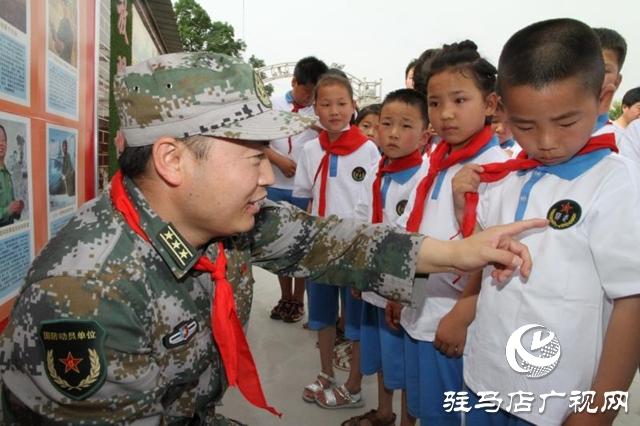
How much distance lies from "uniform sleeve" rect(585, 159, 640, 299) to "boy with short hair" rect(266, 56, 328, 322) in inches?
102

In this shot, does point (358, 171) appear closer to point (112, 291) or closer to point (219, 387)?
point (219, 387)

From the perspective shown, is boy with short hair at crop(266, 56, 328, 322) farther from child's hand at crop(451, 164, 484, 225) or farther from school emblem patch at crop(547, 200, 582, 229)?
school emblem patch at crop(547, 200, 582, 229)

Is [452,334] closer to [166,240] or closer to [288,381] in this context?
[166,240]

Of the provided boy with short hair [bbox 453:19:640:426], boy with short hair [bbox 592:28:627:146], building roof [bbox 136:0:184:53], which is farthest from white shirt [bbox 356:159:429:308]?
building roof [bbox 136:0:184:53]

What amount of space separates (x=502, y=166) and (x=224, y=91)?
0.88 m

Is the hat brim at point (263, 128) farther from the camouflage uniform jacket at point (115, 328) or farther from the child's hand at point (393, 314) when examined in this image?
the child's hand at point (393, 314)

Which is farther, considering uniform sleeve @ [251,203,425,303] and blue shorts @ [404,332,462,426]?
blue shorts @ [404,332,462,426]

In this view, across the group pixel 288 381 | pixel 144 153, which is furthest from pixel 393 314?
pixel 144 153

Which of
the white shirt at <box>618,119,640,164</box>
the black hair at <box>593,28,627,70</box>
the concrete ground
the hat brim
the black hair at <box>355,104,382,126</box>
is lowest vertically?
the concrete ground

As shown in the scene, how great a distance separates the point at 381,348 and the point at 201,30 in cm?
2441

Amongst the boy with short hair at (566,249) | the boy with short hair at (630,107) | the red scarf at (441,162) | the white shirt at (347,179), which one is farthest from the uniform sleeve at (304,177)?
the boy with short hair at (630,107)

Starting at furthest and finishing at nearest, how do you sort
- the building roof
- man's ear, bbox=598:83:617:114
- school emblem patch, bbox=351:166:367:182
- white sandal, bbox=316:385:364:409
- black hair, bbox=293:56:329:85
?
the building roof, black hair, bbox=293:56:329:85, school emblem patch, bbox=351:166:367:182, white sandal, bbox=316:385:364:409, man's ear, bbox=598:83:617:114

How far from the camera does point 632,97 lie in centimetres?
408

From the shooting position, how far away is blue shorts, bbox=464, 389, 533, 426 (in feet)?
4.71
